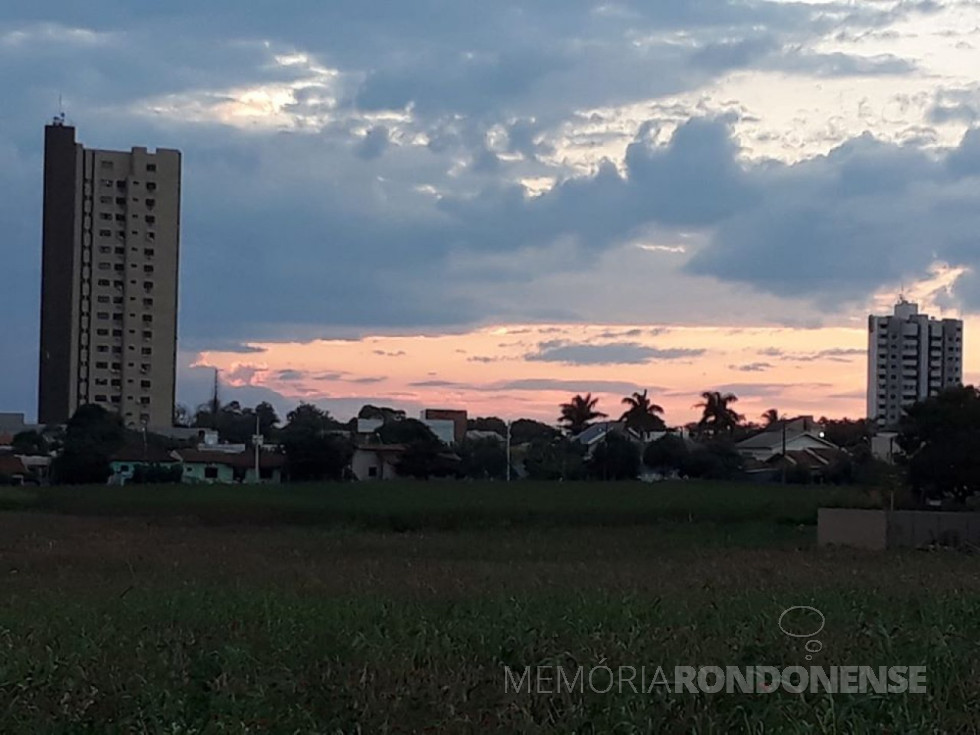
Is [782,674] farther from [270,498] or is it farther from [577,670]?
[270,498]

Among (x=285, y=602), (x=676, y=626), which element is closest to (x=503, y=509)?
(x=285, y=602)

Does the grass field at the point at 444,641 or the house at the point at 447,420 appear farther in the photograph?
the house at the point at 447,420

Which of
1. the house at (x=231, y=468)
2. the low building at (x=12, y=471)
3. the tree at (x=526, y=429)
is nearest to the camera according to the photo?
the low building at (x=12, y=471)

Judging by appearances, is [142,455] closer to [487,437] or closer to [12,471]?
[12,471]

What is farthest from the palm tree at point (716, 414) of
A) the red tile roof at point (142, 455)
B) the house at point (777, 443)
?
the red tile roof at point (142, 455)

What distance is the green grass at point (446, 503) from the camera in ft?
168

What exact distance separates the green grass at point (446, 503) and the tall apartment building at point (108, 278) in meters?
60.3

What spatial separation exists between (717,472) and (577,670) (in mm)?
83480

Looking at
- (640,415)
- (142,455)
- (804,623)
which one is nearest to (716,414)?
(640,415)

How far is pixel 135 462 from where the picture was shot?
296 feet

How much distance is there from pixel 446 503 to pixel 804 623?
44009 millimetres

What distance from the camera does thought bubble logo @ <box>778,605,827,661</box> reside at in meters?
9.78

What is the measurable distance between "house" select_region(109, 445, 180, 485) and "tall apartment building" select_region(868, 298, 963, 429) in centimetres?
10637

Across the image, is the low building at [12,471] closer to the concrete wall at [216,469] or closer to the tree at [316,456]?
the concrete wall at [216,469]
